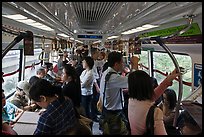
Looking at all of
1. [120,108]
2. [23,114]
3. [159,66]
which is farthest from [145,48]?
[23,114]

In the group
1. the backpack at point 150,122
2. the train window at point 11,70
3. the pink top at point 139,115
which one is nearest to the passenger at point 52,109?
the pink top at point 139,115

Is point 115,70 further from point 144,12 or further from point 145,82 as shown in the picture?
point 145,82

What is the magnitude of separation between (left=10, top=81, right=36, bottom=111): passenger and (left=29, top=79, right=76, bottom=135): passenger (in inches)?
74.5

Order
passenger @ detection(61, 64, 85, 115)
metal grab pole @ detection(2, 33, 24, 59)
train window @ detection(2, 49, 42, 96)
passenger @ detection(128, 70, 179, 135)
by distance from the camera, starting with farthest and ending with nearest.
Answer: train window @ detection(2, 49, 42, 96), passenger @ detection(61, 64, 85, 115), passenger @ detection(128, 70, 179, 135), metal grab pole @ detection(2, 33, 24, 59)

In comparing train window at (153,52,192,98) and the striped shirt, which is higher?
train window at (153,52,192,98)

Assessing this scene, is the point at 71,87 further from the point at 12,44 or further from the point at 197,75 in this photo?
the point at 12,44

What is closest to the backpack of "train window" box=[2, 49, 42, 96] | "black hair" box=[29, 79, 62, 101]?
"black hair" box=[29, 79, 62, 101]

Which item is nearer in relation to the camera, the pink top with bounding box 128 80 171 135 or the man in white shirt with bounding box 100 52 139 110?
the pink top with bounding box 128 80 171 135

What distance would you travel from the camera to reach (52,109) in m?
1.84

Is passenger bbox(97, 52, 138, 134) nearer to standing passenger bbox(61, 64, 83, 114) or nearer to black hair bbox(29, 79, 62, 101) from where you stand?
standing passenger bbox(61, 64, 83, 114)

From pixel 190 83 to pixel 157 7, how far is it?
6.35ft

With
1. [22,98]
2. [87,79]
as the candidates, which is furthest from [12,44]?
[87,79]

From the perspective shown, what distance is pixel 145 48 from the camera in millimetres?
5223

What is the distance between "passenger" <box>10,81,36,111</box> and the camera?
3.72 meters
